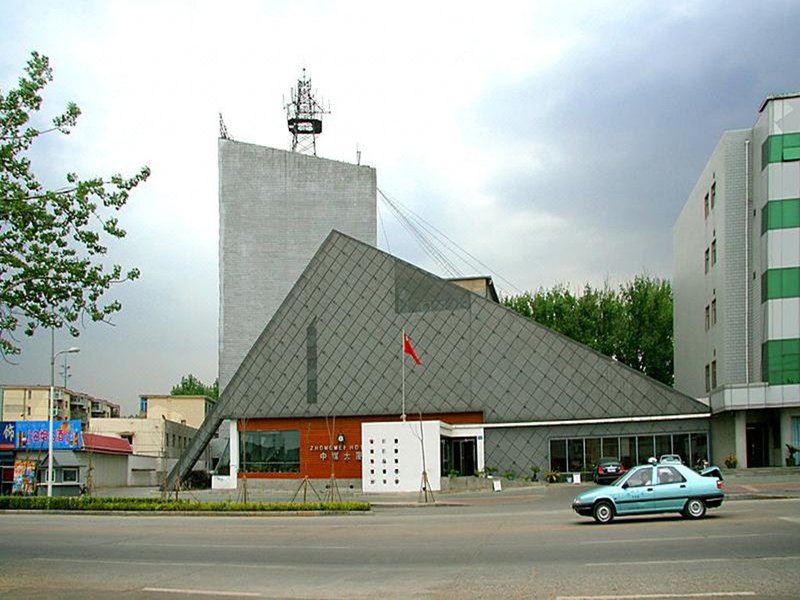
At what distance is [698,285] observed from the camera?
62.4 metres

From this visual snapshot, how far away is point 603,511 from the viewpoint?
80.3 ft

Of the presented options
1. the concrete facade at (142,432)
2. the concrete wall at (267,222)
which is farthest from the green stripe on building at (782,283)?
the concrete facade at (142,432)

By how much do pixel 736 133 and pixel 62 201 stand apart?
43055 millimetres

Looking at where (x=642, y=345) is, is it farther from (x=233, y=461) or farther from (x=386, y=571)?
(x=386, y=571)

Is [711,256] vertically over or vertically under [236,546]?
over

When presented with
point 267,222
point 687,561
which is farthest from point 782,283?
point 267,222

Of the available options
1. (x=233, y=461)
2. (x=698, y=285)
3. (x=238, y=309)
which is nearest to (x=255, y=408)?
(x=233, y=461)

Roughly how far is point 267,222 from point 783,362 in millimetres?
40047

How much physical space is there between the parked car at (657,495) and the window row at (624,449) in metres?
29.1

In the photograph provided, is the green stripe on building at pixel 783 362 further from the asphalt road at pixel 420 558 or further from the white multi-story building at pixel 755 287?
the asphalt road at pixel 420 558

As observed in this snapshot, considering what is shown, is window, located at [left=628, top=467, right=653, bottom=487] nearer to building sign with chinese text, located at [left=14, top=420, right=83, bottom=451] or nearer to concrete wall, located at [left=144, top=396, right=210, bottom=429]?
building sign with chinese text, located at [left=14, top=420, right=83, bottom=451]

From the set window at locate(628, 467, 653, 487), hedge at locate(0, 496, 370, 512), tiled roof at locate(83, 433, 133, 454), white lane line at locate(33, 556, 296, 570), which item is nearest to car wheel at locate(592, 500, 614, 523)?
window at locate(628, 467, 653, 487)

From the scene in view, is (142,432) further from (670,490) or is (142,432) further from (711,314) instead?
(670,490)

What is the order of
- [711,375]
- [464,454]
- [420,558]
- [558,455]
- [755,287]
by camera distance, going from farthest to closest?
1. [711,375]
2. [464,454]
3. [558,455]
4. [755,287]
5. [420,558]
